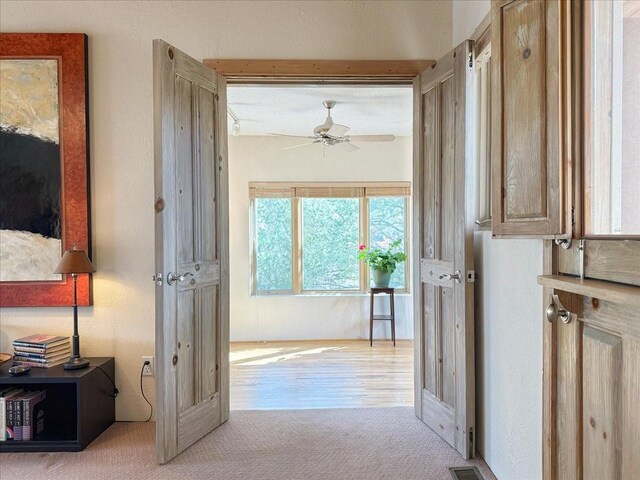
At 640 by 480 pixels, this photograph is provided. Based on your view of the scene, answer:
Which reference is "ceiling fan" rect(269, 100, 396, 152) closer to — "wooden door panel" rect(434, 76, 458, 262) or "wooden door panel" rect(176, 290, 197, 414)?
"wooden door panel" rect(434, 76, 458, 262)

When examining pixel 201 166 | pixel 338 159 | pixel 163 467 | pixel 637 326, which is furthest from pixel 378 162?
pixel 637 326

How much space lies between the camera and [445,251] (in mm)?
2418

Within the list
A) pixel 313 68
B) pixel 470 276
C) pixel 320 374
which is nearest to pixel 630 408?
pixel 470 276

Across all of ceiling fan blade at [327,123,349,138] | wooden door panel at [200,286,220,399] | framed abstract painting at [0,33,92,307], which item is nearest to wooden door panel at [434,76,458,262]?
wooden door panel at [200,286,220,399]

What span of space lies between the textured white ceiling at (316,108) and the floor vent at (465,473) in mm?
2686

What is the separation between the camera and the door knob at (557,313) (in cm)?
128

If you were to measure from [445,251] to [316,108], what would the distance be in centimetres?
243

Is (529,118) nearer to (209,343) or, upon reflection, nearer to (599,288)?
(599,288)

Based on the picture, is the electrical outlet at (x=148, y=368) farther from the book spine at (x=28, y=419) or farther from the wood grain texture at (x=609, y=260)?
the wood grain texture at (x=609, y=260)

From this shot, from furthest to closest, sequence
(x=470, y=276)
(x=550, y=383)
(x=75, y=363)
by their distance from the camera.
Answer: (x=75, y=363) < (x=470, y=276) < (x=550, y=383)

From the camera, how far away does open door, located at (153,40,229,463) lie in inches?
86.0

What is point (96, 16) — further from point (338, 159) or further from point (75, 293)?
point (338, 159)

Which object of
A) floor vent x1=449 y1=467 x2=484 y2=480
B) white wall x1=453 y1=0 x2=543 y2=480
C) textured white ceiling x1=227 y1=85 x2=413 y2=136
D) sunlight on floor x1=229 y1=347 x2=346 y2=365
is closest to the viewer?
white wall x1=453 y1=0 x2=543 y2=480

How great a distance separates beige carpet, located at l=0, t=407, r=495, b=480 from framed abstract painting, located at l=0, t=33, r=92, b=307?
90 centimetres
